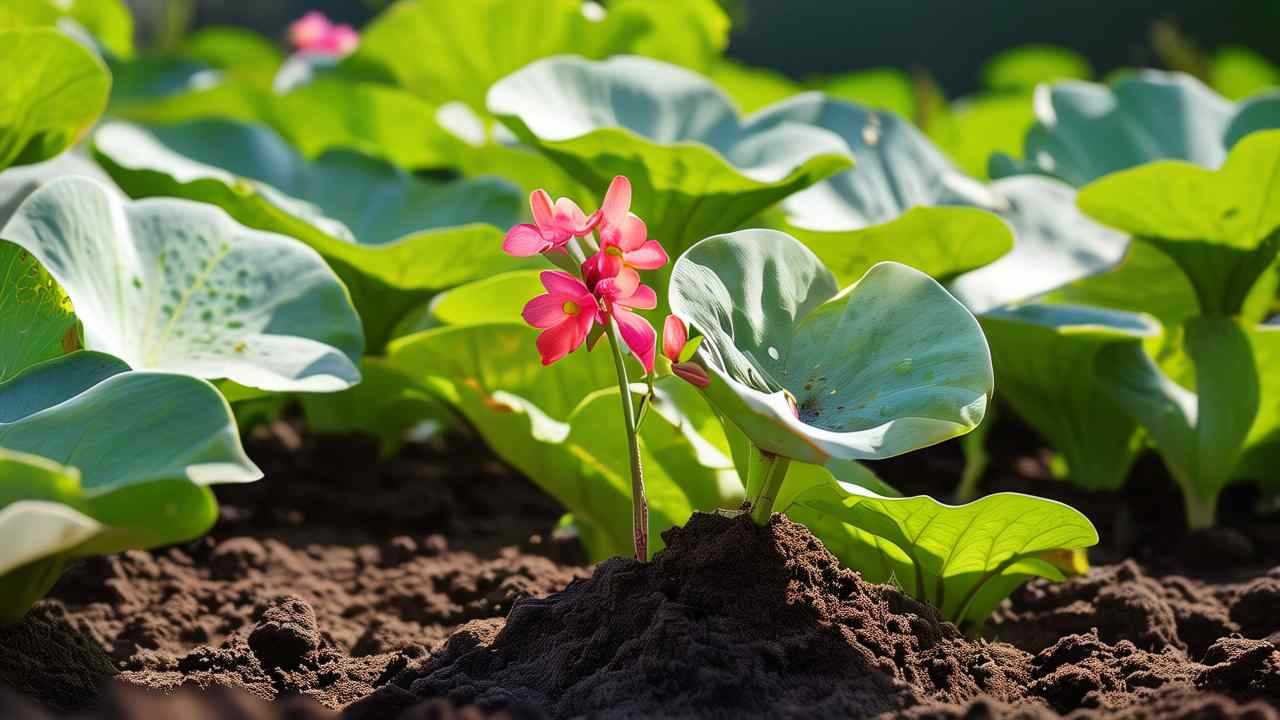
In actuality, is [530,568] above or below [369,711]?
below

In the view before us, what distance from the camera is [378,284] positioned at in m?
1.58

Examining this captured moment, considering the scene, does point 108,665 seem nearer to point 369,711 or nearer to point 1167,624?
point 369,711

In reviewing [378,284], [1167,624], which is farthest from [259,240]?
[1167,624]

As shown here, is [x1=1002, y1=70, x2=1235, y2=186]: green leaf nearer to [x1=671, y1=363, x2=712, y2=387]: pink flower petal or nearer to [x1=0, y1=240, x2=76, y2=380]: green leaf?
[x1=671, y1=363, x2=712, y2=387]: pink flower petal

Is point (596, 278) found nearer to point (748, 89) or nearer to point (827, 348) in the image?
point (827, 348)

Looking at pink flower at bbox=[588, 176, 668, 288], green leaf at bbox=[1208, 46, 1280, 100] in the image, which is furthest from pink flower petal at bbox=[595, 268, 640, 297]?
green leaf at bbox=[1208, 46, 1280, 100]

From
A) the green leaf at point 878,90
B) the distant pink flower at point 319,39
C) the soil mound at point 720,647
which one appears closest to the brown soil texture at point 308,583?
the soil mound at point 720,647

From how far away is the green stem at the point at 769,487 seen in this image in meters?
0.98

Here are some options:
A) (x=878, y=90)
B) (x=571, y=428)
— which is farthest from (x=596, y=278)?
(x=878, y=90)

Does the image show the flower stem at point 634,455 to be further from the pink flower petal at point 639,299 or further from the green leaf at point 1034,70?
the green leaf at point 1034,70

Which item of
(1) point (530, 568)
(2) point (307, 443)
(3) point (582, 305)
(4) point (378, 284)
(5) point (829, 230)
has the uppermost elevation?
(3) point (582, 305)

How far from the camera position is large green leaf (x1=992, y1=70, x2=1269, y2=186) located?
6.53 feet

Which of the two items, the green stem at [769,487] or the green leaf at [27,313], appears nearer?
the green stem at [769,487]

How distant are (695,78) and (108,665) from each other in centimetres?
106
